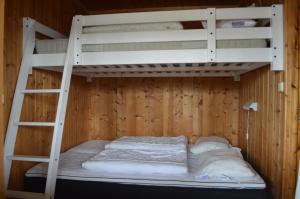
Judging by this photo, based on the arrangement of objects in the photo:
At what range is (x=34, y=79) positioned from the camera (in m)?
2.40

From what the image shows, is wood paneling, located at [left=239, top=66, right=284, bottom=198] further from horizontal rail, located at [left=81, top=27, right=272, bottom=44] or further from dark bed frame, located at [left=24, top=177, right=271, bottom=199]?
horizontal rail, located at [left=81, top=27, right=272, bottom=44]

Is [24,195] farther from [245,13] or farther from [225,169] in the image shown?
[245,13]

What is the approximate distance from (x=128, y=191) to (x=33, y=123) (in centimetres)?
A: 94

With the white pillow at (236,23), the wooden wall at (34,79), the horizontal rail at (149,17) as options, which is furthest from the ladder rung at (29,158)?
the white pillow at (236,23)

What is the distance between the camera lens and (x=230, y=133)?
3438mm

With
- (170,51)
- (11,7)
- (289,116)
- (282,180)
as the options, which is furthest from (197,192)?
(11,7)

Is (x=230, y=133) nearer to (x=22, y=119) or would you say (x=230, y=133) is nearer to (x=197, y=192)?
(x=197, y=192)

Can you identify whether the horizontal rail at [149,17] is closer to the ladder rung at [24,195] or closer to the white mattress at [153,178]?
the white mattress at [153,178]

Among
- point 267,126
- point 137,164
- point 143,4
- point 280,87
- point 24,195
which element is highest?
point 143,4

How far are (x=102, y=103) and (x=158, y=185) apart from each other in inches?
78.3

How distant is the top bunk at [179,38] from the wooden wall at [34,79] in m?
0.34

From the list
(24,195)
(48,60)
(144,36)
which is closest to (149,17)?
(144,36)

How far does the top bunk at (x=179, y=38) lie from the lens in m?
1.88

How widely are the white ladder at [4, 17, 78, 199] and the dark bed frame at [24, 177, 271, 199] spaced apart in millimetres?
202
